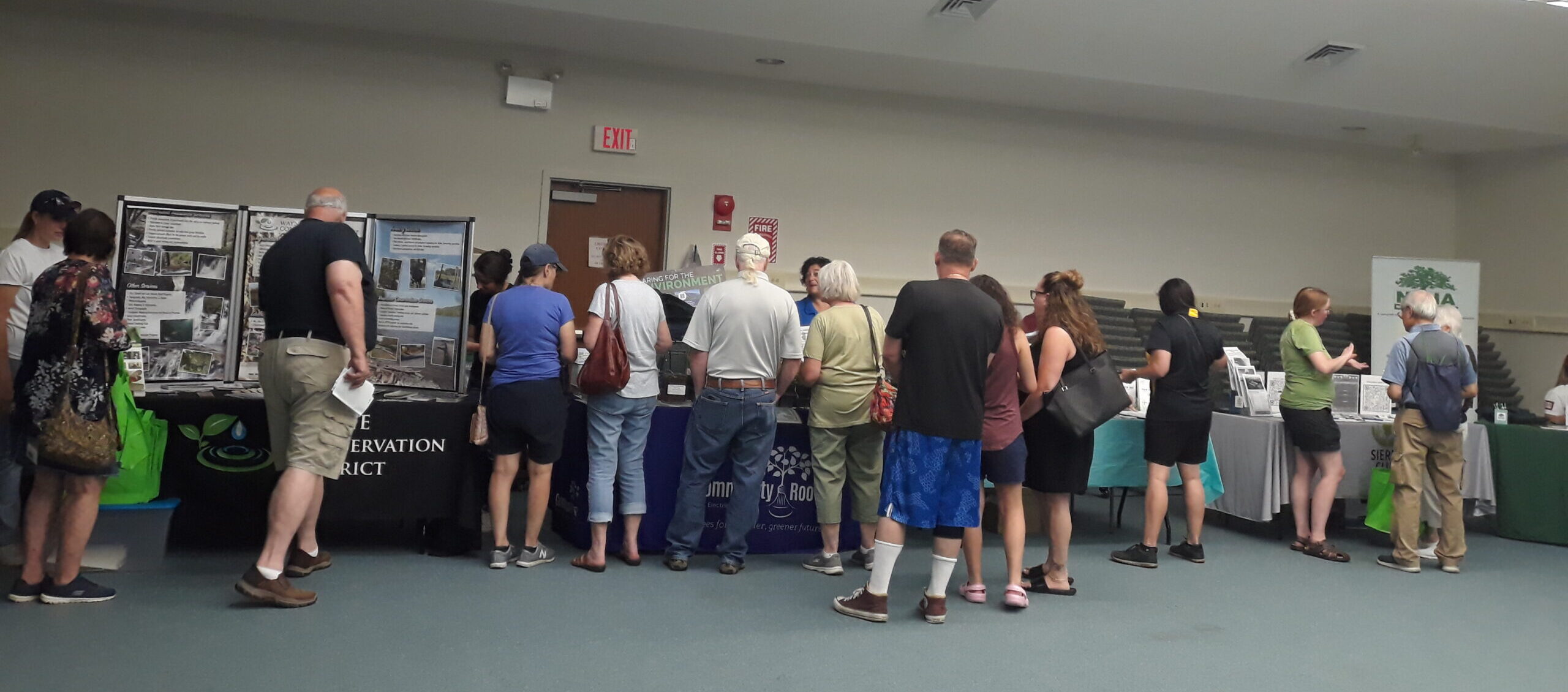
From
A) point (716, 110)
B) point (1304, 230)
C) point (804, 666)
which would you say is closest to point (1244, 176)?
point (1304, 230)

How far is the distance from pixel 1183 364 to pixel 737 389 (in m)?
2.15

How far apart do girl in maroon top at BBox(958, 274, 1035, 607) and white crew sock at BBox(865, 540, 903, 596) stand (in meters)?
0.38

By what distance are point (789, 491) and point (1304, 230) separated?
6945 millimetres

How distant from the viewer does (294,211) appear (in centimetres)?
449

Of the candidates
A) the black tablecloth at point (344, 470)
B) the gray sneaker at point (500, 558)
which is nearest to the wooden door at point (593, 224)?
the black tablecloth at point (344, 470)

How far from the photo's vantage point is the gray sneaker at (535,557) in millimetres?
4094

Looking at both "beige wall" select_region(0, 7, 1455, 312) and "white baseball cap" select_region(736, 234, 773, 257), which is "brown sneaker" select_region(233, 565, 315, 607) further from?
"beige wall" select_region(0, 7, 1455, 312)

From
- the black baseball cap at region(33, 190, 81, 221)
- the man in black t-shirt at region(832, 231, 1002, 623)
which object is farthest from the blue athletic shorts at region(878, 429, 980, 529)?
the black baseball cap at region(33, 190, 81, 221)

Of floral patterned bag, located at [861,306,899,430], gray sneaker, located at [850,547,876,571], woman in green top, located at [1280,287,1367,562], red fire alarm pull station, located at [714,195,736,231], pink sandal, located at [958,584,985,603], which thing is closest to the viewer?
pink sandal, located at [958,584,985,603]

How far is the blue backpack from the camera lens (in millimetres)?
4809

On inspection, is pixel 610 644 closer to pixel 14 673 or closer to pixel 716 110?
pixel 14 673

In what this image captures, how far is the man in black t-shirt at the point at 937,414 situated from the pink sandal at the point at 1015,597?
380mm

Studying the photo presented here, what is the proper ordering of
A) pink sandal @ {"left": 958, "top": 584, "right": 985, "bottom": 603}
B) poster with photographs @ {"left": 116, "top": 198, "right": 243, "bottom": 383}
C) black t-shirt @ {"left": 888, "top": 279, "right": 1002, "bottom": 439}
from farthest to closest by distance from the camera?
poster with photographs @ {"left": 116, "top": 198, "right": 243, "bottom": 383} < pink sandal @ {"left": 958, "top": 584, "right": 985, "bottom": 603} < black t-shirt @ {"left": 888, "top": 279, "right": 1002, "bottom": 439}

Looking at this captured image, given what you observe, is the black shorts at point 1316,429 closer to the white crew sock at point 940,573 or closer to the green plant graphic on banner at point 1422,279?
the white crew sock at point 940,573
